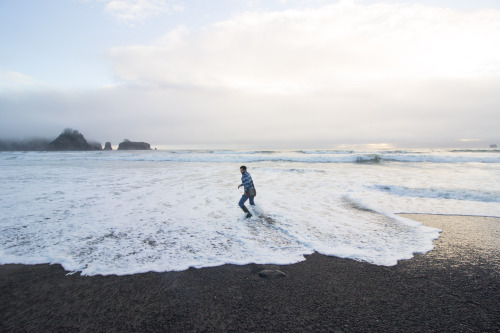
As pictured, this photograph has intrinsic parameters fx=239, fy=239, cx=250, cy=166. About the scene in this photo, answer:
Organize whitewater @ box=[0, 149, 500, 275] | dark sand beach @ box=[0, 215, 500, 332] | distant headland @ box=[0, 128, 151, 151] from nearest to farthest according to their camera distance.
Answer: dark sand beach @ box=[0, 215, 500, 332] < whitewater @ box=[0, 149, 500, 275] < distant headland @ box=[0, 128, 151, 151]

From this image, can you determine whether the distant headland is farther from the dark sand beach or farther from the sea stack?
the dark sand beach

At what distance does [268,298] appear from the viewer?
344 centimetres

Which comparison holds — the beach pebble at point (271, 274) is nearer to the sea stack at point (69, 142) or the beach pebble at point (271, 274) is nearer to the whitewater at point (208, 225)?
the whitewater at point (208, 225)

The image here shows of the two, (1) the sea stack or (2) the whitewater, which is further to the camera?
(1) the sea stack

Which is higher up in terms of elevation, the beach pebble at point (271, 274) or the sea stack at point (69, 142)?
the sea stack at point (69, 142)

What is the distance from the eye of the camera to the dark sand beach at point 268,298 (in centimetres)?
294

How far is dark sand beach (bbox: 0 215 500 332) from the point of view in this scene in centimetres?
294

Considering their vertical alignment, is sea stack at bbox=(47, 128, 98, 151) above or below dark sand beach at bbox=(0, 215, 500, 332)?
above

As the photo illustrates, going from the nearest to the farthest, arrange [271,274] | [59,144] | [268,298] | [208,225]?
1. [268,298]
2. [271,274]
3. [208,225]
4. [59,144]

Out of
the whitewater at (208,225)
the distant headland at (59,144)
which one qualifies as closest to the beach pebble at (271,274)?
the whitewater at (208,225)

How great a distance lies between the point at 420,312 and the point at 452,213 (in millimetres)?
6703

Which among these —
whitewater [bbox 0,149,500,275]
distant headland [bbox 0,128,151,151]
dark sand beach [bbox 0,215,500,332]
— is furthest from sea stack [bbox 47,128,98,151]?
dark sand beach [bbox 0,215,500,332]

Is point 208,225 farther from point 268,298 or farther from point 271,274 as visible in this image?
point 268,298

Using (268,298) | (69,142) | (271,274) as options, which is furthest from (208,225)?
(69,142)
